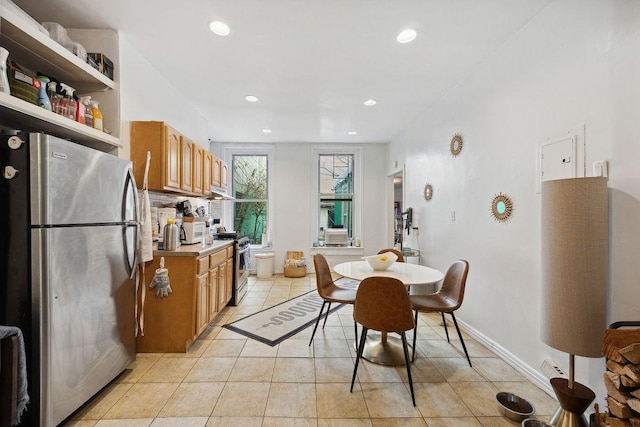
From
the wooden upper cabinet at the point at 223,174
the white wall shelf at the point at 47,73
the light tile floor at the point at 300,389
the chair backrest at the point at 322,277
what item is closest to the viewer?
the white wall shelf at the point at 47,73

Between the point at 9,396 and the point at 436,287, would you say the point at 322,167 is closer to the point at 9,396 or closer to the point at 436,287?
the point at 436,287

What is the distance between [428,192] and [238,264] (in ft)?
9.20

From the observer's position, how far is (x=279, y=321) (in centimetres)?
312

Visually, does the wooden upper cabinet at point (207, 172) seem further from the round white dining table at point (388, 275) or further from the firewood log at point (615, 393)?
the firewood log at point (615, 393)

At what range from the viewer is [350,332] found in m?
2.87

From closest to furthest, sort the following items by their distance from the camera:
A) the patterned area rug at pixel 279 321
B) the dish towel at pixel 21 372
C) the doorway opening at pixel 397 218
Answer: the dish towel at pixel 21 372 → the patterned area rug at pixel 279 321 → the doorway opening at pixel 397 218

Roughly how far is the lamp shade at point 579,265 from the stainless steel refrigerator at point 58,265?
108 inches

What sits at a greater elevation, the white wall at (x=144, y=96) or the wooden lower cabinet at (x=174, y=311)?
the white wall at (x=144, y=96)

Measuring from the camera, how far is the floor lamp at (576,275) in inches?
54.0

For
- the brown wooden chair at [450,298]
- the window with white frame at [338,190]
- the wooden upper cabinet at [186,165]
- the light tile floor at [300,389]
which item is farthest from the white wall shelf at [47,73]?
the window with white frame at [338,190]

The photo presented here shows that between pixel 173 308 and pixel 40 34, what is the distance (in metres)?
2.11

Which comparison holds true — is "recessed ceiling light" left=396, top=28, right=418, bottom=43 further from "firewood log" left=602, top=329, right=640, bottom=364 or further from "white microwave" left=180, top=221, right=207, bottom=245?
"white microwave" left=180, top=221, right=207, bottom=245

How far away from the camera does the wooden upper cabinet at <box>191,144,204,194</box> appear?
321 cm

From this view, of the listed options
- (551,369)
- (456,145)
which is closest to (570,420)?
(551,369)
